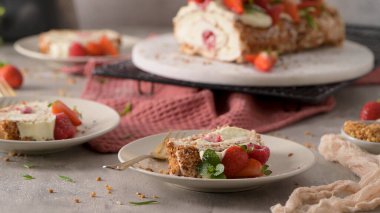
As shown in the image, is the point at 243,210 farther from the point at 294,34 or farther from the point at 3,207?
the point at 294,34

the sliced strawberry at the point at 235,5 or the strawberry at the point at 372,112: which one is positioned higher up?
the sliced strawberry at the point at 235,5

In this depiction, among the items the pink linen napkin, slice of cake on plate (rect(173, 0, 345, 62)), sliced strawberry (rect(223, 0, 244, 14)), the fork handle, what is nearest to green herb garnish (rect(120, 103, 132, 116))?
the pink linen napkin

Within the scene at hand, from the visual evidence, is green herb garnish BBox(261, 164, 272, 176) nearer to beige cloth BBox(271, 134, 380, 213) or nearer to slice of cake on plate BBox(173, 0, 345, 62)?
beige cloth BBox(271, 134, 380, 213)

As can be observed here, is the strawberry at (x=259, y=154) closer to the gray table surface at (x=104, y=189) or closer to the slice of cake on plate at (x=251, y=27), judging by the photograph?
the gray table surface at (x=104, y=189)

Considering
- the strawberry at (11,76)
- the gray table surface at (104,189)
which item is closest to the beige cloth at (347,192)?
the gray table surface at (104,189)

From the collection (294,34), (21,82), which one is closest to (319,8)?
(294,34)

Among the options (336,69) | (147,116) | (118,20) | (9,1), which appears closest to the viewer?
(147,116)
